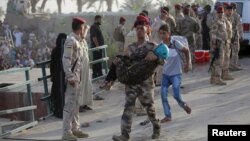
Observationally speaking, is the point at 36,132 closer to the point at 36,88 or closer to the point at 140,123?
the point at 140,123

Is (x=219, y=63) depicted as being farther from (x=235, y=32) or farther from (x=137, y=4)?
(x=137, y=4)

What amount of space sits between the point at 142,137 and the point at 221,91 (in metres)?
3.54

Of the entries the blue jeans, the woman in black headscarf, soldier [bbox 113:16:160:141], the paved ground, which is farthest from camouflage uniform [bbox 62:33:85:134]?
the blue jeans

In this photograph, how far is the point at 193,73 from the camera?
12.6 m

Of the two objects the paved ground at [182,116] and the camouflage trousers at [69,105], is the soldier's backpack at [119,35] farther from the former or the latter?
the camouflage trousers at [69,105]

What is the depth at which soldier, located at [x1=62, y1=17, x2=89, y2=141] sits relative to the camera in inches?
260

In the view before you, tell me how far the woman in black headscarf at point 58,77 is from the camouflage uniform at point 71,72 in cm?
105

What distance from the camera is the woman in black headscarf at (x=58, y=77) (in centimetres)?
791

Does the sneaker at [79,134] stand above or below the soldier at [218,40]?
below

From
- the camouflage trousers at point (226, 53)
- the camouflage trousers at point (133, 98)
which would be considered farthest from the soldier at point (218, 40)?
the camouflage trousers at point (133, 98)

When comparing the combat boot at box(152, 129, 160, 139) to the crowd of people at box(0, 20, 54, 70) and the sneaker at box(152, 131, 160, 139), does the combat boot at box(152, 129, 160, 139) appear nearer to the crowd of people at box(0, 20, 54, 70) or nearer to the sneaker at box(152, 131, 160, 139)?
the sneaker at box(152, 131, 160, 139)

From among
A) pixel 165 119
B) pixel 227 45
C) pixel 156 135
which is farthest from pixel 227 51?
pixel 156 135

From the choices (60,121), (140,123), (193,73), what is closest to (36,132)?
(60,121)

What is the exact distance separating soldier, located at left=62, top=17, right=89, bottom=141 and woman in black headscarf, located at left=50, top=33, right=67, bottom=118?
3.42 feet
